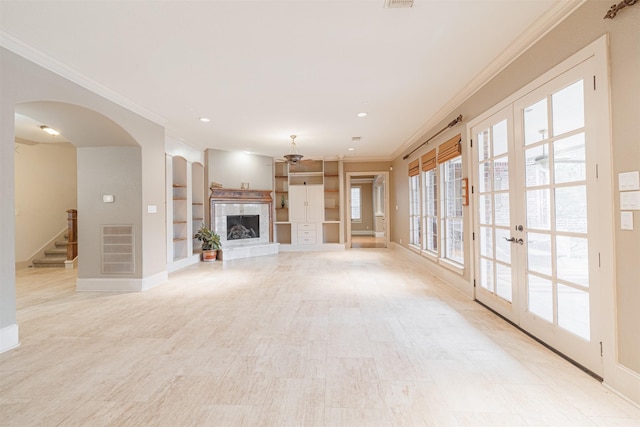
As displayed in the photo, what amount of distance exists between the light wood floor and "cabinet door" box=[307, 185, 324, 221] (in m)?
4.96

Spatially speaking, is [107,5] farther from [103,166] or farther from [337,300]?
[337,300]

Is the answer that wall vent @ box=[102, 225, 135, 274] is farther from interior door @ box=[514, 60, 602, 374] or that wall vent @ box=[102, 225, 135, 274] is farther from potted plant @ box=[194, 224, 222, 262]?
interior door @ box=[514, 60, 602, 374]

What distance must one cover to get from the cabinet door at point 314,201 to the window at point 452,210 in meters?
4.45

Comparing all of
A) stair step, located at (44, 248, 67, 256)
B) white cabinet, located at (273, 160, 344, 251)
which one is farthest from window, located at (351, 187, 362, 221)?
stair step, located at (44, 248, 67, 256)

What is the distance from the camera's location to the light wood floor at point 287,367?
5.64 feet

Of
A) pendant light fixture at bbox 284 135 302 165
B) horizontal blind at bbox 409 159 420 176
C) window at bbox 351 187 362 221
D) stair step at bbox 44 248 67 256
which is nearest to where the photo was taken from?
pendant light fixture at bbox 284 135 302 165

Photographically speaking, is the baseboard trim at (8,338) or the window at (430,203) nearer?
the baseboard trim at (8,338)

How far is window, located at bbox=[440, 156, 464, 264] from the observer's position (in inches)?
179

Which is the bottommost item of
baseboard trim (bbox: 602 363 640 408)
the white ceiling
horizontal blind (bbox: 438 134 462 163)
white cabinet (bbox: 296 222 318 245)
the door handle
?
baseboard trim (bbox: 602 363 640 408)

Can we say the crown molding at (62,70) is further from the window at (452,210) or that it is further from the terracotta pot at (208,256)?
the window at (452,210)

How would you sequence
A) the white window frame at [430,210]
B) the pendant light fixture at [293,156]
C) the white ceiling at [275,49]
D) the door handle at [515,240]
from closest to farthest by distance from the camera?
the white ceiling at [275,49], the door handle at [515,240], the white window frame at [430,210], the pendant light fixture at [293,156]

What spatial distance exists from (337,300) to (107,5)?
3.73 meters

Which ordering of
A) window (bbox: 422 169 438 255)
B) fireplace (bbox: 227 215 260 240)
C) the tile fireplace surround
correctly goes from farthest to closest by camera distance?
1. fireplace (bbox: 227 215 260 240)
2. the tile fireplace surround
3. window (bbox: 422 169 438 255)

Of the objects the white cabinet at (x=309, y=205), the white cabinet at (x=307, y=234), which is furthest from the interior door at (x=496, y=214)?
the white cabinet at (x=307, y=234)
